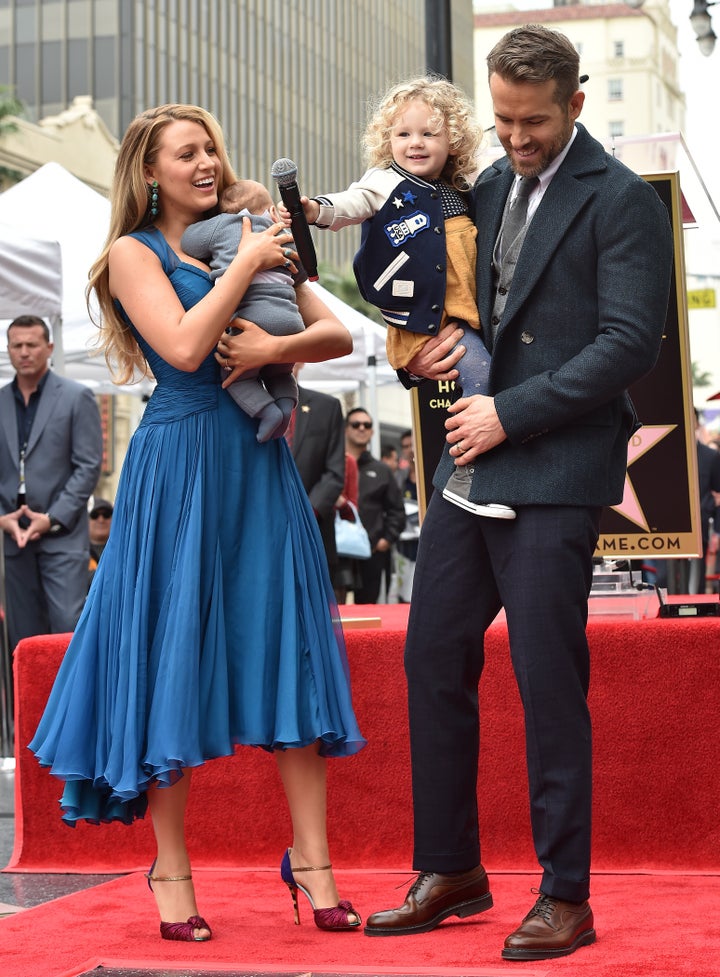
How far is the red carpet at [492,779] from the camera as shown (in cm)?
418

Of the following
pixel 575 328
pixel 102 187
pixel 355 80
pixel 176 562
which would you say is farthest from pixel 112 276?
pixel 355 80

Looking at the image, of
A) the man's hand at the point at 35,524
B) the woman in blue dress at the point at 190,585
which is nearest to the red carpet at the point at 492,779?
the woman in blue dress at the point at 190,585

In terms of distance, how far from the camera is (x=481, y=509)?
3.33 meters

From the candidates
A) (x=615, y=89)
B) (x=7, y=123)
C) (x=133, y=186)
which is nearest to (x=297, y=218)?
(x=133, y=186)

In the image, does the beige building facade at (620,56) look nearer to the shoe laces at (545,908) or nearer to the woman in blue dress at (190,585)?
the woman in blue dress at (190,585)

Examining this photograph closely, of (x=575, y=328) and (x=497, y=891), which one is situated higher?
(x=575, y=328)

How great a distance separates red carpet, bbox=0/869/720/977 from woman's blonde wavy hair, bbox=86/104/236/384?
1470mm

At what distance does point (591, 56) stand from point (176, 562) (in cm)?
12234

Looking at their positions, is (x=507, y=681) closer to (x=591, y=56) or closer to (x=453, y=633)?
(x=453, y=633)

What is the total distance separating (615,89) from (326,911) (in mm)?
123689

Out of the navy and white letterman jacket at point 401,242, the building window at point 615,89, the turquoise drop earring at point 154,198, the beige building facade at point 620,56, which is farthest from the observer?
the building window at point 615,89

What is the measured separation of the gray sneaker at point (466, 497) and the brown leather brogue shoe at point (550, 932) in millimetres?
872

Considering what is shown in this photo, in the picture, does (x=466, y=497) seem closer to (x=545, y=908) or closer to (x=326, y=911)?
(x=545, y=908)

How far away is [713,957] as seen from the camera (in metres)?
3.10
